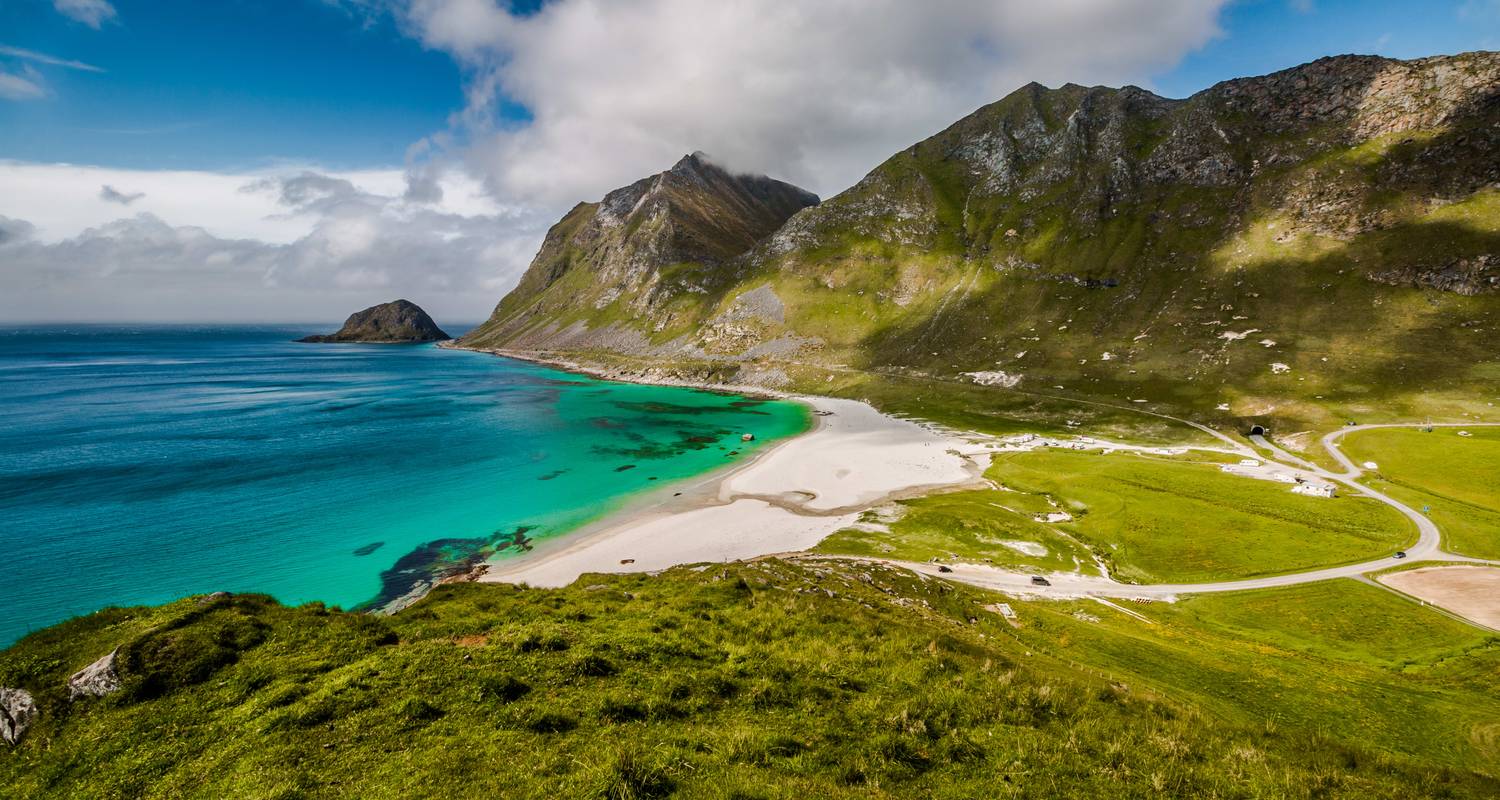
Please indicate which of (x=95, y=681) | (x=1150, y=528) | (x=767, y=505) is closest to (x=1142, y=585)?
(x=1150, y=528)

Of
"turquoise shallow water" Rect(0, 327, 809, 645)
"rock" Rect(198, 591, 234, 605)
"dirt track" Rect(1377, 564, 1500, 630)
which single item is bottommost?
"turquoise shallow water" Rect(0, 327, 809, 645)

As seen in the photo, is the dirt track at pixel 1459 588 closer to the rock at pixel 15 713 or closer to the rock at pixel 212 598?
the rock at pixel 212 598

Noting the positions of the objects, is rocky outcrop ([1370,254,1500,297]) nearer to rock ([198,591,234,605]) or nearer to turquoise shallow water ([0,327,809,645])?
turquoise shallow water ([0,327,809,645])

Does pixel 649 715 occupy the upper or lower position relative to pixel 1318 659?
upper

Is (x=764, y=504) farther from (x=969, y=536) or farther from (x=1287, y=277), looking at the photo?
(x=1287, y=277)

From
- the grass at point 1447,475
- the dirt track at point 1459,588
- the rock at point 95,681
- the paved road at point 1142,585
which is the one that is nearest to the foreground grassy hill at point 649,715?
the rock at point 95,681

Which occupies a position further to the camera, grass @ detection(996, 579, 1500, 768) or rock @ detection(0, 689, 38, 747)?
grass @ detection(996, 579, 1500, 768)

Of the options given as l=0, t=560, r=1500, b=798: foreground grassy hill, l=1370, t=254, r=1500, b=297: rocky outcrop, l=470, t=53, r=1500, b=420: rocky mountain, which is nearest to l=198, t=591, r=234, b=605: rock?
l=0, t=560, r=1500, b=798: foreground grassy hill
